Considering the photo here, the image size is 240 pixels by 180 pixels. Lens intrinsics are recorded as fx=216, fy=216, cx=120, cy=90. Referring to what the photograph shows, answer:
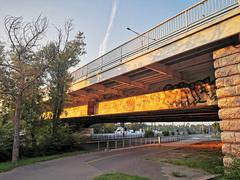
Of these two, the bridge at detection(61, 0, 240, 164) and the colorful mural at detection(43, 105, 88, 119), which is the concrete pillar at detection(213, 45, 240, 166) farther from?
the colorful mural at detection(43, 105, 88, 119)

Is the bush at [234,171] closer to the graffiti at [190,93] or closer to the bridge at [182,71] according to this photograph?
the bridge at [182,71]

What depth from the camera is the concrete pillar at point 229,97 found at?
687 centimetres

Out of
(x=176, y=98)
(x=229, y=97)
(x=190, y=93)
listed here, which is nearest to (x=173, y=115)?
(x=176, y=98)

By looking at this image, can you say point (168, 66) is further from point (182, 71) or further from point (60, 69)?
point (60, 69)

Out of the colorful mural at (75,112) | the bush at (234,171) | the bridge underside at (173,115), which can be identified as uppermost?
the colorful mural at (75,112)

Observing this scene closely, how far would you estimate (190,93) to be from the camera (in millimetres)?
10383

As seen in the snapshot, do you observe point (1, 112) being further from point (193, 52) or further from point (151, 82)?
point (193, 52)

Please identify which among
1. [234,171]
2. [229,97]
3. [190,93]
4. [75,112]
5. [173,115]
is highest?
[190,93]

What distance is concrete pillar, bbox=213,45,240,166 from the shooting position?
6.87 m

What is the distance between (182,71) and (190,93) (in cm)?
126

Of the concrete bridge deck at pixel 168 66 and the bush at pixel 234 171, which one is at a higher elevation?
the concrete bridge deck at pixel 168 66

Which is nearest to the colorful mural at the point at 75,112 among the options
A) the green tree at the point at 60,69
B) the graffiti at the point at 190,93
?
the green tree at the point at 60,69

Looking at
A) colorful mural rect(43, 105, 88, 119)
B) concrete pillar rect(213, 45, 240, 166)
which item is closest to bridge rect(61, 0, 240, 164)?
concrete pillar rect(213, 45, 240, 166)

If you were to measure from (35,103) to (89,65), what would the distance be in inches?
199
